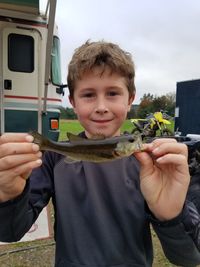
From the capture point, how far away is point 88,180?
2191 mm

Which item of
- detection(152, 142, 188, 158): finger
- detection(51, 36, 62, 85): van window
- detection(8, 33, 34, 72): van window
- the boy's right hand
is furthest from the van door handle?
detection(152, 142, 188, 158): finger

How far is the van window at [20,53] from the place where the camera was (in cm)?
842

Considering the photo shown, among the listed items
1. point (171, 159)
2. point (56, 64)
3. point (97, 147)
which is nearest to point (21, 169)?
point (97, 147)

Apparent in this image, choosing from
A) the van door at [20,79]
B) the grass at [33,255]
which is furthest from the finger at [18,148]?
the van door at [20,79]

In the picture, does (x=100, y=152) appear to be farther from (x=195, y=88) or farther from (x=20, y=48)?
(x=195, y=88)

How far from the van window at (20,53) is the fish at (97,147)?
702cm

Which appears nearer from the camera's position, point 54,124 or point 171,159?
point 171,159

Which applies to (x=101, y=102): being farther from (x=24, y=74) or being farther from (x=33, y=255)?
(x=24, y=74)

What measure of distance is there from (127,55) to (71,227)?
1140mm

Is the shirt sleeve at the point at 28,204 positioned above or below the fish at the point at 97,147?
below

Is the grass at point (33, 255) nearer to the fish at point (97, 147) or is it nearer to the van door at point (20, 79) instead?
the fish at point (97, 147)

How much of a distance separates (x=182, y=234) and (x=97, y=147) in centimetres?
67

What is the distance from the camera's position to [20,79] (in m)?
8.48

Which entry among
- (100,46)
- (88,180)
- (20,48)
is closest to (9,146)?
(88,180)
